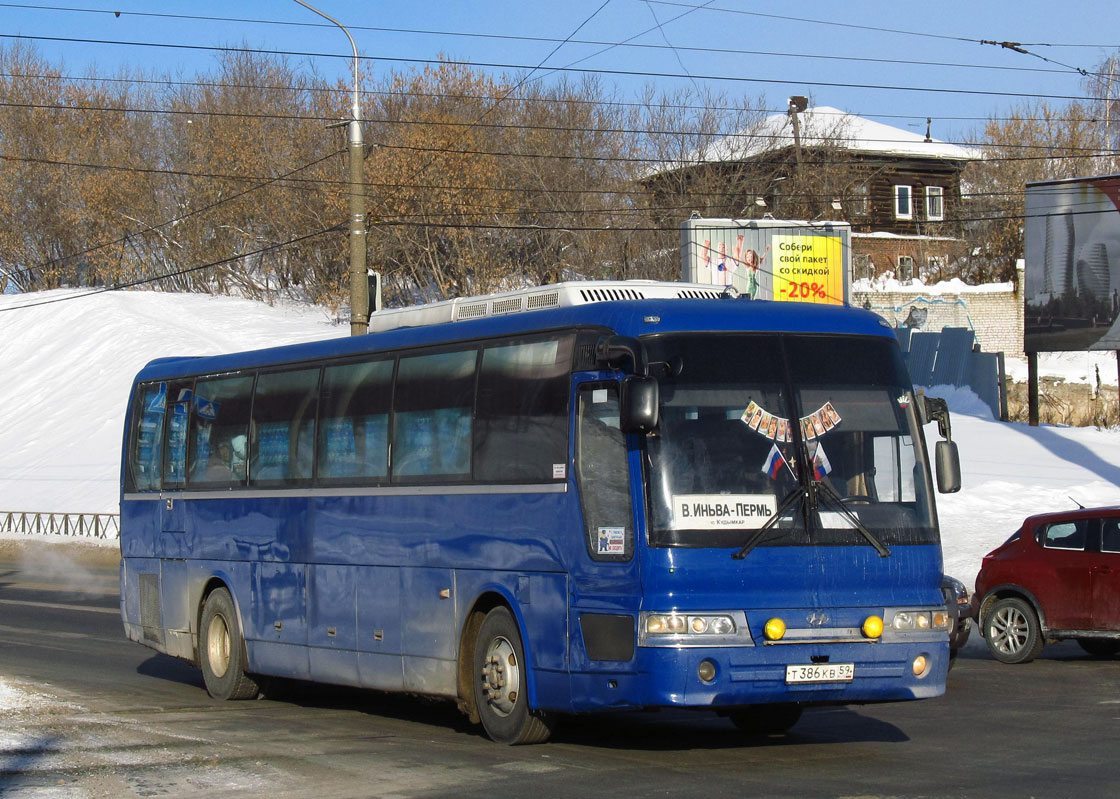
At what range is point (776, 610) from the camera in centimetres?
874

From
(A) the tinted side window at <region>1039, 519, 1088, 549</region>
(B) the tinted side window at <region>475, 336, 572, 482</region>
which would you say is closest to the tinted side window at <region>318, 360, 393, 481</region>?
(B) the tinted side window at <region>475, 336, 572, 482</region>

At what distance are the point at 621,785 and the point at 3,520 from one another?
36.8m

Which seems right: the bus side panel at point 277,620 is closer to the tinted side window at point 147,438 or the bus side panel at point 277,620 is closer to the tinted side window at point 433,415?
the tinted side window at point 433,415

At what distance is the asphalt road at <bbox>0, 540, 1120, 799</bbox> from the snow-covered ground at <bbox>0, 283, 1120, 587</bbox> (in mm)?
10114

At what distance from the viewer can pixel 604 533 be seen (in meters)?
9.04

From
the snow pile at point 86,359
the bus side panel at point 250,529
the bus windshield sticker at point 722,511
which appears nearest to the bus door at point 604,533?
the bus windshield sticker at point 722,511

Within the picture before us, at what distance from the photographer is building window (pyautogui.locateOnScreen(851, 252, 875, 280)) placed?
64.4 m

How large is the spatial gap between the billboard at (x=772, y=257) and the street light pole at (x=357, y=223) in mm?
17104

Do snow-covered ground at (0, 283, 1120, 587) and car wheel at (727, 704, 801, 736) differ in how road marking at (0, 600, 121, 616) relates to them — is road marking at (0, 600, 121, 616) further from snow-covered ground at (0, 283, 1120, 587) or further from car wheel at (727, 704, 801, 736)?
car wheel at (727, 704, 801, 736)

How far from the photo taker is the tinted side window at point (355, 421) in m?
11.5

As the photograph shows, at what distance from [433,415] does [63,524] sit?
29.5m

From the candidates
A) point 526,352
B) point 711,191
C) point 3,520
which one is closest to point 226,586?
point 526,352

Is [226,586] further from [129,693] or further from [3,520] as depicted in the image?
[3,520]

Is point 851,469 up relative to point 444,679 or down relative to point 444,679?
up
